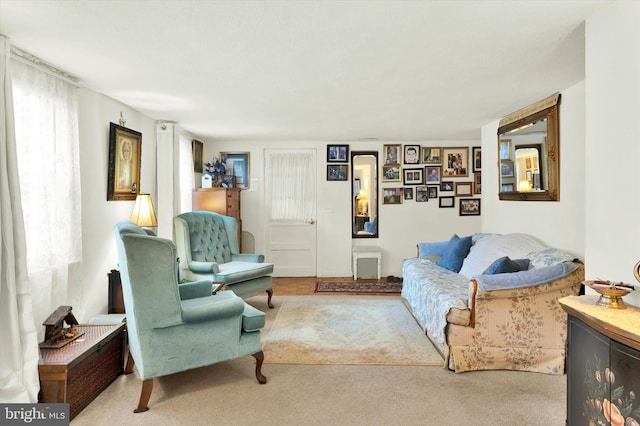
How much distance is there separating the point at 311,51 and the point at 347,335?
2582 millimetres

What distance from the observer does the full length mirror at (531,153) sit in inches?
141

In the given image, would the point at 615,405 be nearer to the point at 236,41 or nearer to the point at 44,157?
the point at 236,41

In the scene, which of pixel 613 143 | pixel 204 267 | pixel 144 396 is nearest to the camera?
pixel 613 143

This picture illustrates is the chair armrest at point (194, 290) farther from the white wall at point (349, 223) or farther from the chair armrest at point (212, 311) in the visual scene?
the white wall at point (349, 223)

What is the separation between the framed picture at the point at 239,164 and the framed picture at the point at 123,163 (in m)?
2.20

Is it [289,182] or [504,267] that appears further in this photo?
[289,182]

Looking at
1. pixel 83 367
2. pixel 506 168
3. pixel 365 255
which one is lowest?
pixel 83 367

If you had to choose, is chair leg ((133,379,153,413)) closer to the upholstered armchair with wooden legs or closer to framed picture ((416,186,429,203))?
the upholstered armchair with wooden legs

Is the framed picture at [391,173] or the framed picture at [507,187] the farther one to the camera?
the framed picture at [391,173]

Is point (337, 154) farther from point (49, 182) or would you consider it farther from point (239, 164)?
point (49, 182)

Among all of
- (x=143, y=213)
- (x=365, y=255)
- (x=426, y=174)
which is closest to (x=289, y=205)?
(x=365, y=255)

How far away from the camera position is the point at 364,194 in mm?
6531

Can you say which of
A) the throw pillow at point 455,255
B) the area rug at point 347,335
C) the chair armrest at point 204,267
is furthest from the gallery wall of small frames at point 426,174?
the chair armrest at point 204,267

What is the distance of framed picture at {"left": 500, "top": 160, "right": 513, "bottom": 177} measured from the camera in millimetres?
4355
